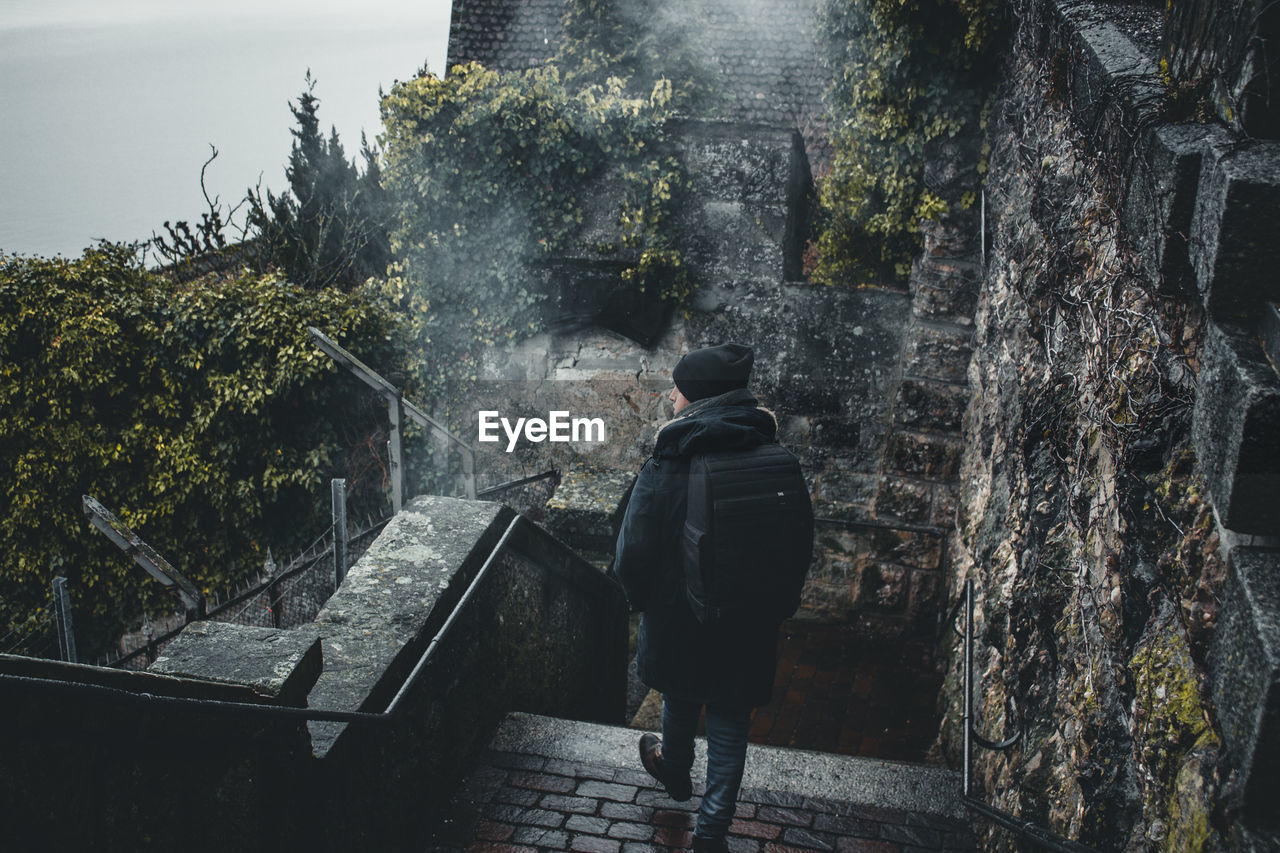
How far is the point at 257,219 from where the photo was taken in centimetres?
1232

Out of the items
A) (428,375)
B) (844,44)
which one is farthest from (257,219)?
(844,44)

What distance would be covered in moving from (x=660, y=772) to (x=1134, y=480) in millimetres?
1993

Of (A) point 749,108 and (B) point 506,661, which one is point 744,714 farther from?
(A) point 749,108

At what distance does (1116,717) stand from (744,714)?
1243 millimetres

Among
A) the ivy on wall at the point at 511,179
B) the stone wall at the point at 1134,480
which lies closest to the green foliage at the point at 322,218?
the ivy on wall at the point at 511,179

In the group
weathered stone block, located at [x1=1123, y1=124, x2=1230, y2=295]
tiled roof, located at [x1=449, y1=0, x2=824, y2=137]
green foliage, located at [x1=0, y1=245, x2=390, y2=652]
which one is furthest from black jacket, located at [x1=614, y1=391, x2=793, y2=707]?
tiled roof, located at [x1=449, y1=0, x2=824, y2=137]

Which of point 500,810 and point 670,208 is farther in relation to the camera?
point 670,208

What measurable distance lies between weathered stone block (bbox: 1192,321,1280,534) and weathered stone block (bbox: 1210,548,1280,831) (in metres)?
0.09

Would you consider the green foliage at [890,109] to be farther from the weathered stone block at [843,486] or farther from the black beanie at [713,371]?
the black beanie at [713,371]

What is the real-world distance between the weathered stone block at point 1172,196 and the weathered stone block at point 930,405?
3.82m

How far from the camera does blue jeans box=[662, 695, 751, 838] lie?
9.61ft

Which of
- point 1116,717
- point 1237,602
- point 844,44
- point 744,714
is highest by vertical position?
point 844,44

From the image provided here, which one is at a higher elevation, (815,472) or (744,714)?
(744,714)

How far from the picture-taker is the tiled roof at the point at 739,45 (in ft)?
34.8
